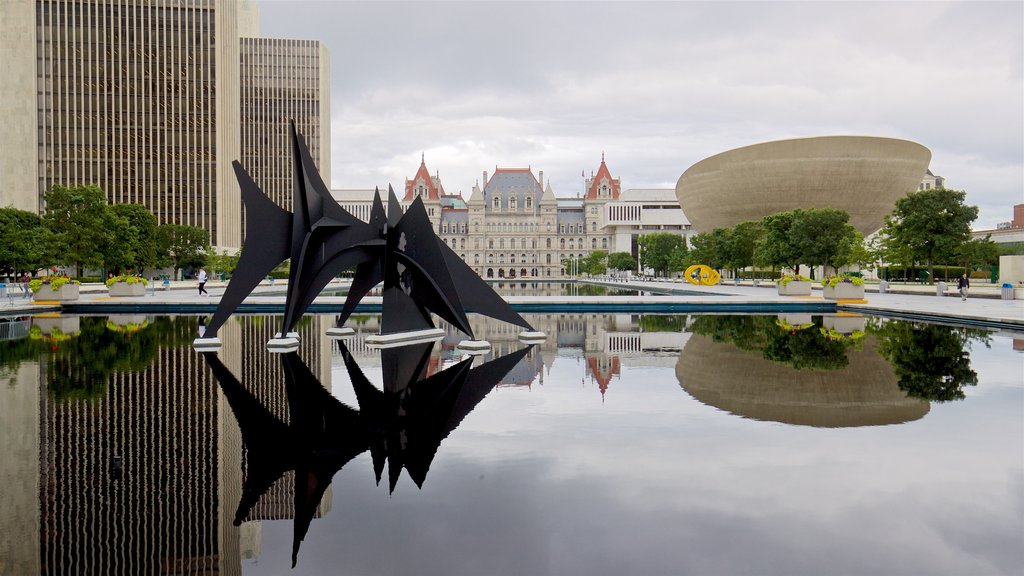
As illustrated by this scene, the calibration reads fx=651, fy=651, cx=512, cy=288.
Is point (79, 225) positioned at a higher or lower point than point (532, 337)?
higher

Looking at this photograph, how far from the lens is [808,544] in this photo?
4773mm

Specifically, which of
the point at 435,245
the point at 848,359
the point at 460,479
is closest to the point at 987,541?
the point at 460,479

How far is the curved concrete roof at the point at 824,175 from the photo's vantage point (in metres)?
78.4

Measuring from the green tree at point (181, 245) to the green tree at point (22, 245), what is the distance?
1481cm

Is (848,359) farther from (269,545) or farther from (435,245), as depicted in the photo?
(269,545)

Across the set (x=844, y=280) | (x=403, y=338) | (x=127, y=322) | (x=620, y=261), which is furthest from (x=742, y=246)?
(x=127, y=322)

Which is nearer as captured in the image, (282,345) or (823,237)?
(282,345)

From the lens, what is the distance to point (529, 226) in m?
127

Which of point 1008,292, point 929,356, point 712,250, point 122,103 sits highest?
point 122,103

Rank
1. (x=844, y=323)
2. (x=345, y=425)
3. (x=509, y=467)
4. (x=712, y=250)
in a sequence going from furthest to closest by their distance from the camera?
1. (x=712, y=250)
2. (x=844, y=323)
3. (x=345, y=425)
4. (x=509, y=467)

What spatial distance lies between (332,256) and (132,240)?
41.8 meters

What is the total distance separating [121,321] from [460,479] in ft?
65.1

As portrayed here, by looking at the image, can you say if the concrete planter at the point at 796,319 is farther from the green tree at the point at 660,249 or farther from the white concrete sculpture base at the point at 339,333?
the green tree at the point at 660,249

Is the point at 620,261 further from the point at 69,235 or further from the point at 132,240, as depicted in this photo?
the point at 69,235
